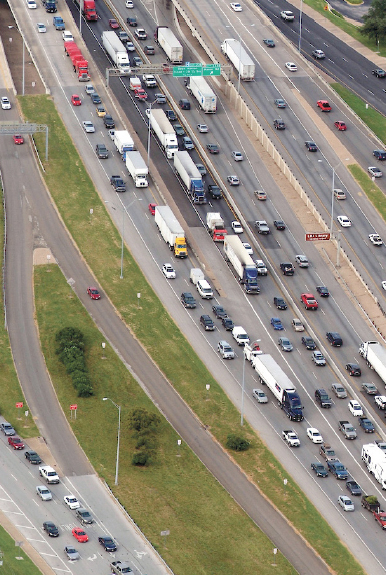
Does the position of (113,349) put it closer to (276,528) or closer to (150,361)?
(150,361)

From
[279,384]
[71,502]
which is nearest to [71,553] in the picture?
[71,502]

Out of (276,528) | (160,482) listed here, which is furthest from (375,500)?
(160,482)

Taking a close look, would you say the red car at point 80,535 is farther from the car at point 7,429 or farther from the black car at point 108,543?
the car at point 7,429

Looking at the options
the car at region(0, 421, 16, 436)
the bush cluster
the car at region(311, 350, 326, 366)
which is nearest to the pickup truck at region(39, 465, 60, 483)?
the car at region(0, 421, 16, 436)

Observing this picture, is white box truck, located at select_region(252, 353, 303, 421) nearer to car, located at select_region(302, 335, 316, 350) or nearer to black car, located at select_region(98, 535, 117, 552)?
car, located at select_region(302, 335, 316, 350)

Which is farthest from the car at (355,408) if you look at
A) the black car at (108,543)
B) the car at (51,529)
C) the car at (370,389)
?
the car at (51,529)

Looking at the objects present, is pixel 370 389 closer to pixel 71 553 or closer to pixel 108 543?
pixel 108 543
